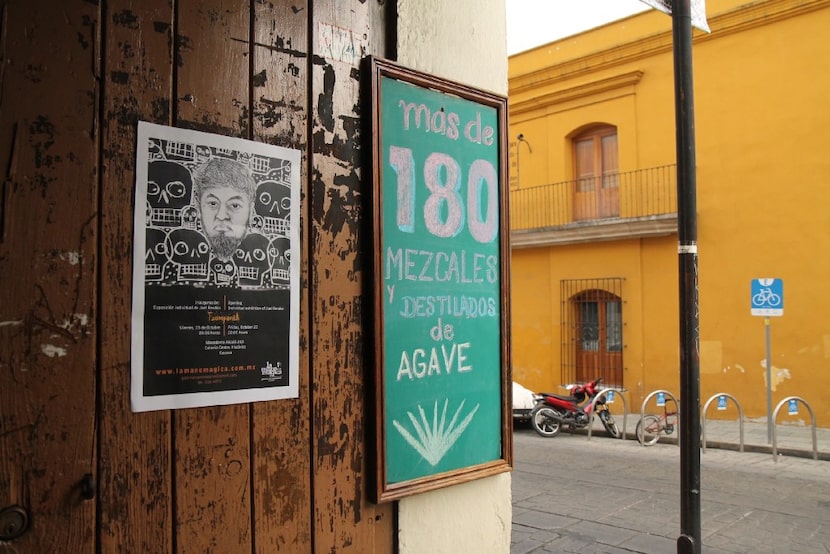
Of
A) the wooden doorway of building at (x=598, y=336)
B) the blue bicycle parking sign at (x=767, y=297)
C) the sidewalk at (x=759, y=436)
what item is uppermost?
the blue bicycle parking sign at (x=767, y=297)

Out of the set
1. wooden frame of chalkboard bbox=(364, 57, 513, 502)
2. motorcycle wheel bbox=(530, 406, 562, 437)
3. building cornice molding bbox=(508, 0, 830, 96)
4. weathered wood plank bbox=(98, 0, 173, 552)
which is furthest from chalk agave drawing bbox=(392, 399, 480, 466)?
building cornice molding bbox=(508, 0, 830, 96)

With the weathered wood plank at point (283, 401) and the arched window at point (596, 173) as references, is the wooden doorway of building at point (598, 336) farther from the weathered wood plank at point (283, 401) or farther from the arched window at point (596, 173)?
the weathered wood plank at point (283, 401)

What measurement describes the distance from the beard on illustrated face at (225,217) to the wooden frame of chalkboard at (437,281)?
0.51 metres

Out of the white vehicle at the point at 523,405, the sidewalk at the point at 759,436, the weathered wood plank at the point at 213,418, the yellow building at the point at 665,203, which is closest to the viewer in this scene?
the weathered wood plank at the point at 213,418

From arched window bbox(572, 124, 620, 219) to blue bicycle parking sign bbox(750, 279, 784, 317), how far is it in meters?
4.62

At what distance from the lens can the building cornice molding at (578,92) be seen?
50.3 ft

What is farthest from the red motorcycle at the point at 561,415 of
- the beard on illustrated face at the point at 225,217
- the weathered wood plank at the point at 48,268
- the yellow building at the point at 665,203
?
the weathered wood plank at the point at 48,268

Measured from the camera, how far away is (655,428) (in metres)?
11.4

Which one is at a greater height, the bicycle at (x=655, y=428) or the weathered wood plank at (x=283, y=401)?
the weathered wood plank at (x=283, y=401)

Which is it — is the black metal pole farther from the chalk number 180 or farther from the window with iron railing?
the window with iron railing

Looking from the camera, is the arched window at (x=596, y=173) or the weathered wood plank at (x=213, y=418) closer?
the weathered wood plank at (x=213, y=418)

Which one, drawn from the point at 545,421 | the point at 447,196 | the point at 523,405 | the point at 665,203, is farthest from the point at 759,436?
the point at 447,196

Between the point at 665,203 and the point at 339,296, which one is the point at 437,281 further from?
the point at 665,203

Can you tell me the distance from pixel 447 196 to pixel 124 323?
Answer: 55.7 inches
